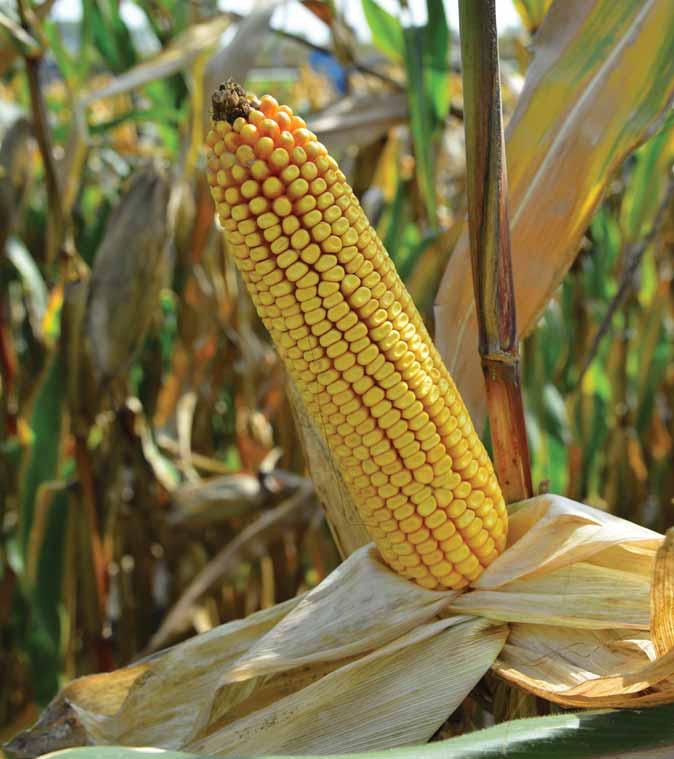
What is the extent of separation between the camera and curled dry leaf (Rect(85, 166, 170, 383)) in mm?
1620

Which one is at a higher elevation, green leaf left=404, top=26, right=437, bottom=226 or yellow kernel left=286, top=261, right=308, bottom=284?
green leaf left=404, top=26, right=437, bottom=226

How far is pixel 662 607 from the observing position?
2.41 feet

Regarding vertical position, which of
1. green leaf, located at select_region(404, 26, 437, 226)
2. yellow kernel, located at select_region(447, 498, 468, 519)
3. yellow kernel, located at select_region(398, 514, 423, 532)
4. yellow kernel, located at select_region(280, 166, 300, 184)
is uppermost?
green leaf, located at select_region(404, 26, 437, 226)

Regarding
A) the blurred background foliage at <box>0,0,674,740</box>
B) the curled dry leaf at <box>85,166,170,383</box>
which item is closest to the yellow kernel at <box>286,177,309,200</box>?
the blurred background foliage at <box>0,0,674,740</box>

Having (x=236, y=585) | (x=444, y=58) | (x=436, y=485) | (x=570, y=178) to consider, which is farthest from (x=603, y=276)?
(x=436, y=485)

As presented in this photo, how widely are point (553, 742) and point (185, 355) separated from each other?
69.1 inches

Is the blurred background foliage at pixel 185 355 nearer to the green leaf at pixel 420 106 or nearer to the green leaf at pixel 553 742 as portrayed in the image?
the green leaf at pixel 420 106

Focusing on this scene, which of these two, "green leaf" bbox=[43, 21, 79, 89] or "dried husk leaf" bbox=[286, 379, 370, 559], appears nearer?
"dried husk leaf" bbox=[286, 379, 370, 559]

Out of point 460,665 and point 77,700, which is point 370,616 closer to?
point 460,665

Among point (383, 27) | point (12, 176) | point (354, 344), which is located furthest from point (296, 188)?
point (383, 27)

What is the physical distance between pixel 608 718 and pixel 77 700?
0.59m

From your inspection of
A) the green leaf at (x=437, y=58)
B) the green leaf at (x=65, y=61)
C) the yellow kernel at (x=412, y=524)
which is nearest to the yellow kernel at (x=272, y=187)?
the yellow kernel at (x=412, y=524)

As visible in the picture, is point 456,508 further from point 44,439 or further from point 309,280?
point 44,439

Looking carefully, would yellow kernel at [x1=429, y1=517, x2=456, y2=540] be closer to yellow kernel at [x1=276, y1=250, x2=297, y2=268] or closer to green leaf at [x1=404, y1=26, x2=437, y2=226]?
yellow kernel at [x1=276, y1=250, x2=297, y2=268]
